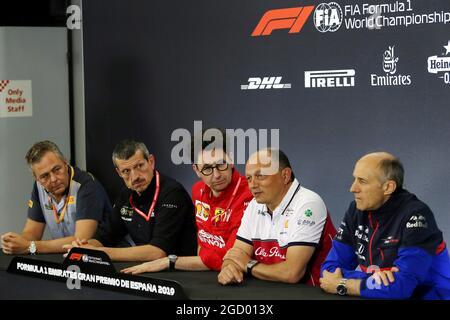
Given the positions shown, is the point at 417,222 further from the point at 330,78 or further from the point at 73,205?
the point at 73,205

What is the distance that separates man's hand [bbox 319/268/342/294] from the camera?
2.78 meters

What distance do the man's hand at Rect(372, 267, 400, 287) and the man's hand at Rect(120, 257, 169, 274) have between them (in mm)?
970

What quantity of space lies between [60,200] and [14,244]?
442mm

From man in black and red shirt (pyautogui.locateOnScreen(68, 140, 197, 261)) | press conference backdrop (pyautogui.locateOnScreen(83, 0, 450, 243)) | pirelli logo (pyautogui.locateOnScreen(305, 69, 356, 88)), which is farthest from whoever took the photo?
pirelli logo (pyautogui.locateOnScreen(305, 69, 356, 88))

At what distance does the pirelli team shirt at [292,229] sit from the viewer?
10.2 feet

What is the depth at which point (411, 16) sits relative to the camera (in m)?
4.12

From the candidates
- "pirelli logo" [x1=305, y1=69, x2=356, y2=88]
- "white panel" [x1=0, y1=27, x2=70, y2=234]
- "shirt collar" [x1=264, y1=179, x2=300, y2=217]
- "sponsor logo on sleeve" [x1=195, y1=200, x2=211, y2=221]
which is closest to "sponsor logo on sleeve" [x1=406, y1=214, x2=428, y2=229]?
"shirt collar" [x1=264, y1=179, x2=300, y2=217]

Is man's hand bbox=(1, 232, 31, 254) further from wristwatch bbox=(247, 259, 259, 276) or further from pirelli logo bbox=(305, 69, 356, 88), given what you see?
pirelli logo bbox=(305, 69, 356, 88)

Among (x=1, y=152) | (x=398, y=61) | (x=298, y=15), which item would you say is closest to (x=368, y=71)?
(x=398, y=61)

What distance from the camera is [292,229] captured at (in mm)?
3119

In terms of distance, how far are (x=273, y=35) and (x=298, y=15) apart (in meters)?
0.21

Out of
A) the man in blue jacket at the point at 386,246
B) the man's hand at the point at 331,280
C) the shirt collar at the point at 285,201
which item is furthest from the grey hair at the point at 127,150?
the man's hand at the point at 331,280
